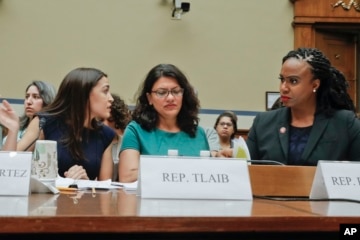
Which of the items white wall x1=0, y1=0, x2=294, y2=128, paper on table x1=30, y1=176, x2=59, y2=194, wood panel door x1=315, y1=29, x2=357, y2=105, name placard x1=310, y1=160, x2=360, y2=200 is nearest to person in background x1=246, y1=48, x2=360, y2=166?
name placard x1=310, y1=160, x2=360, y2=200

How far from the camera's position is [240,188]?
124cm

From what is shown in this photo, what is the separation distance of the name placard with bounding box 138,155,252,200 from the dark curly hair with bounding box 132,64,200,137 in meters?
0.98

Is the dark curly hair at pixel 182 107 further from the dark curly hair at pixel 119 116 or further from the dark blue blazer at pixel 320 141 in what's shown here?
the dark curly hair at pixel 119 116

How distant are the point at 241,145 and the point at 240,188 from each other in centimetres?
40

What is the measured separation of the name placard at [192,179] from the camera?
3.90 ft

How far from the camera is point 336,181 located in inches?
52.0

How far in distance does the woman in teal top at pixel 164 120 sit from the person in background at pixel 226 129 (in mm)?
2584

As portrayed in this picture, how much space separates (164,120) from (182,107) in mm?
108

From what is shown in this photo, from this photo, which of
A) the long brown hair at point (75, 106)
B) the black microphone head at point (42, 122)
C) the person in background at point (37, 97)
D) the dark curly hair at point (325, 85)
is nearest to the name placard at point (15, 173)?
the long brown hair at point (75, 106)

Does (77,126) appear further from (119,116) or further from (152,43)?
(152,43)

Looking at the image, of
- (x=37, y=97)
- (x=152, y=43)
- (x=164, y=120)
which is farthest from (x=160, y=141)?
(x=152, y=43)

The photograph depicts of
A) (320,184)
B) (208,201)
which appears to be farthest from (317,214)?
(320,184)

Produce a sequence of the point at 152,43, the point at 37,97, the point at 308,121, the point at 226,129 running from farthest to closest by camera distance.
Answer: the point at 152,43 → the point at 226,129 → the point at 37,97 → the point at 308,121

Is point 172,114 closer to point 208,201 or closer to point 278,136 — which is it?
point 278,136
